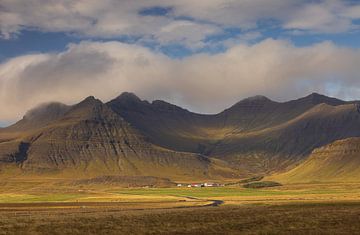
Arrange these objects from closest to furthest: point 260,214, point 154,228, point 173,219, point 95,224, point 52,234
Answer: point 52,234 → point 154,228 → point 95,224 → point 173,219 → point 260,214

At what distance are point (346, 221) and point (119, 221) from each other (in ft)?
108

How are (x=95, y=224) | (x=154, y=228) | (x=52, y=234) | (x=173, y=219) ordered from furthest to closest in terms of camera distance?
(x=173, y=219) → (x=95, y=224) → (x=154, y=228) → (x=52, y=234)

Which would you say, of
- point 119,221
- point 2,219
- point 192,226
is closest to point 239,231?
point 192,226

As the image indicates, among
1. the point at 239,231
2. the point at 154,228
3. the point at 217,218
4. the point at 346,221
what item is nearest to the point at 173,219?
the point at 217,218

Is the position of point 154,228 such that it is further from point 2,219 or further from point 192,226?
point 2,219

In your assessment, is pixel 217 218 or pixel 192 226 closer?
pixel 192 226

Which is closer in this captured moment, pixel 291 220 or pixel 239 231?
pixel 239 231

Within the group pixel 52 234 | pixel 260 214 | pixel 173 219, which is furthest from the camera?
pixel 260 214

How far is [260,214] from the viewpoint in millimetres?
94000

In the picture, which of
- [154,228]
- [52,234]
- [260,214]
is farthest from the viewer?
[260,214]

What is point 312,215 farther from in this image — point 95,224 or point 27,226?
point 27,226

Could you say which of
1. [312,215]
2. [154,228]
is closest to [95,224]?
[154,228]

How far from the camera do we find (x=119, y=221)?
83.4m

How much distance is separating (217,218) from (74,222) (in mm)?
21834
